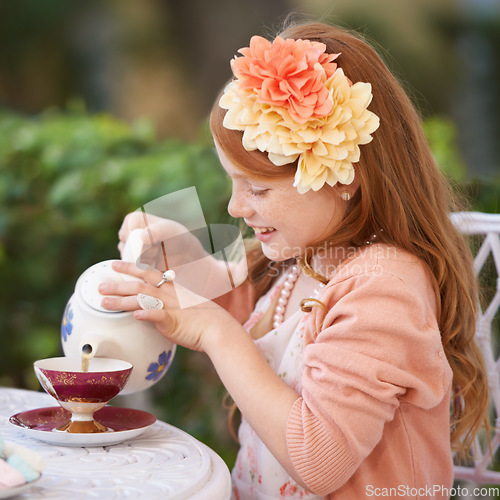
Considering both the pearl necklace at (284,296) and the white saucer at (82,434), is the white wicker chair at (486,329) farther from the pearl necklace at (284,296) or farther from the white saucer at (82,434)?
the white saucer at (82,434)

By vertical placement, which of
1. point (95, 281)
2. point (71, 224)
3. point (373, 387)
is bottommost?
point (71, 224)

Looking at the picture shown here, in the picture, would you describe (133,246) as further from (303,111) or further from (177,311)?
(303,111)

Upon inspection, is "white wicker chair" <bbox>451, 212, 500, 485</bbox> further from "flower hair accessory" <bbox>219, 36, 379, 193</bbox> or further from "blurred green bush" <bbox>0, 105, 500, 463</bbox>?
"blurred green bush" <bbox>0, 105, 500, 463</bbox>

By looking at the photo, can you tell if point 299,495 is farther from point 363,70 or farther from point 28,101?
point 28,101

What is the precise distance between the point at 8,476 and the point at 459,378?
847 mm

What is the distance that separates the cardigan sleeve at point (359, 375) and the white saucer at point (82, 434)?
252 mm

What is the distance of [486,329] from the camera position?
1.43 m

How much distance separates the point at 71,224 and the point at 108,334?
0.94 meters

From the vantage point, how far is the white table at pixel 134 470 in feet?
2.71

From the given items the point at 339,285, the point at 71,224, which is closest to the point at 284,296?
the point at 339,285

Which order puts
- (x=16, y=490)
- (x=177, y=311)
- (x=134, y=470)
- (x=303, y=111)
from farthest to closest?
(x=177, y=311)
(x=303, y=111)
(x=134, y=470)
(x=16, y=490)

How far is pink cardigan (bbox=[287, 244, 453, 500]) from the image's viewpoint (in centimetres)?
99

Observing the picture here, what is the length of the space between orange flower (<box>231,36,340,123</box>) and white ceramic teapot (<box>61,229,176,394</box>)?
384mm

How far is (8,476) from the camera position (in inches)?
30.1
